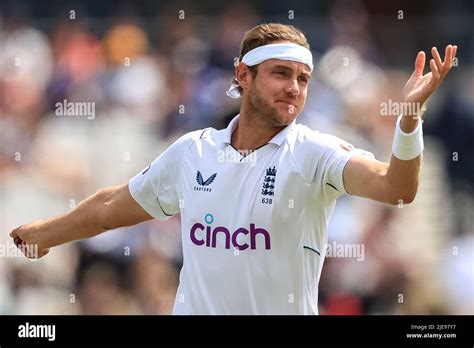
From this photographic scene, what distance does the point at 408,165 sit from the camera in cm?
384

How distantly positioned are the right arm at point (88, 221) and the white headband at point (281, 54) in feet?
3.05

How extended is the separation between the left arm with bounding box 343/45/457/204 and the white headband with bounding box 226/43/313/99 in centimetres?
78

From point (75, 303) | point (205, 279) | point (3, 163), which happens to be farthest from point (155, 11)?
point (205, 279)

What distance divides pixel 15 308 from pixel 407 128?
15.8 feet

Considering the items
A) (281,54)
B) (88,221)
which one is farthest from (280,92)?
(88,221)

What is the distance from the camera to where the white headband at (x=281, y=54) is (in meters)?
4.60

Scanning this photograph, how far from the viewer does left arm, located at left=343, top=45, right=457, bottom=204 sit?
12.3ft

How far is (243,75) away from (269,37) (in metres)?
0.25

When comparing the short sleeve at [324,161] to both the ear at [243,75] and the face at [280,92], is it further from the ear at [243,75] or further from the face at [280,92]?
the ear at [243,75]

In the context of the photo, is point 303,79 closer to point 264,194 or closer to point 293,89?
point 293,89

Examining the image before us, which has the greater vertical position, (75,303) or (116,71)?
(116,71)

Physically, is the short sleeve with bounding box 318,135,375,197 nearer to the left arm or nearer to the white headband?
the left arm
